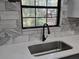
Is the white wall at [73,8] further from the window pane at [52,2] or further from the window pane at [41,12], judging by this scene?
the window pane at [41,12]

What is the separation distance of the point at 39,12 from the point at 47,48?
698mm

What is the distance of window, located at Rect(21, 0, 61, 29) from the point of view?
154cm

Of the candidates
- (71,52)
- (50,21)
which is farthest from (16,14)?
(71,52)

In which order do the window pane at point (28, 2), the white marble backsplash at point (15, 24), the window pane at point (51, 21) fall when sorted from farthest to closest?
1. the window pane at point (51, 21)
2. the window pane at point (28, 2)
3. the white marble backsplash at point (15, 24)

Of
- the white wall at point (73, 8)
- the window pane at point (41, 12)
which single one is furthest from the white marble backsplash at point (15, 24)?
the window pane at point (41, 12)

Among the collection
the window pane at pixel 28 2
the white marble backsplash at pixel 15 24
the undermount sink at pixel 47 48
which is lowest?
the undermount sink at pixel 47 48

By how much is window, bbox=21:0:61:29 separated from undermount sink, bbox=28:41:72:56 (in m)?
0.37

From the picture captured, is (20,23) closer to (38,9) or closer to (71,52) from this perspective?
(38,9)

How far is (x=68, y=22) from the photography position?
1806mm

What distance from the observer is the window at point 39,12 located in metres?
1.54

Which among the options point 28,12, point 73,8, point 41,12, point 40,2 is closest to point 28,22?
point 28,12

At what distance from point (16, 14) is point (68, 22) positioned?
1.06 m

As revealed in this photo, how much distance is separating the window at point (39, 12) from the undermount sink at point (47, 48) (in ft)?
1.22

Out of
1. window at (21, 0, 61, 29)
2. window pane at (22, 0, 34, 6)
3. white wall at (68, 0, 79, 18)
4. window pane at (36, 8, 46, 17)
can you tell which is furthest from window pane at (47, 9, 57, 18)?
window pane at (22, 0, 34, 6)
